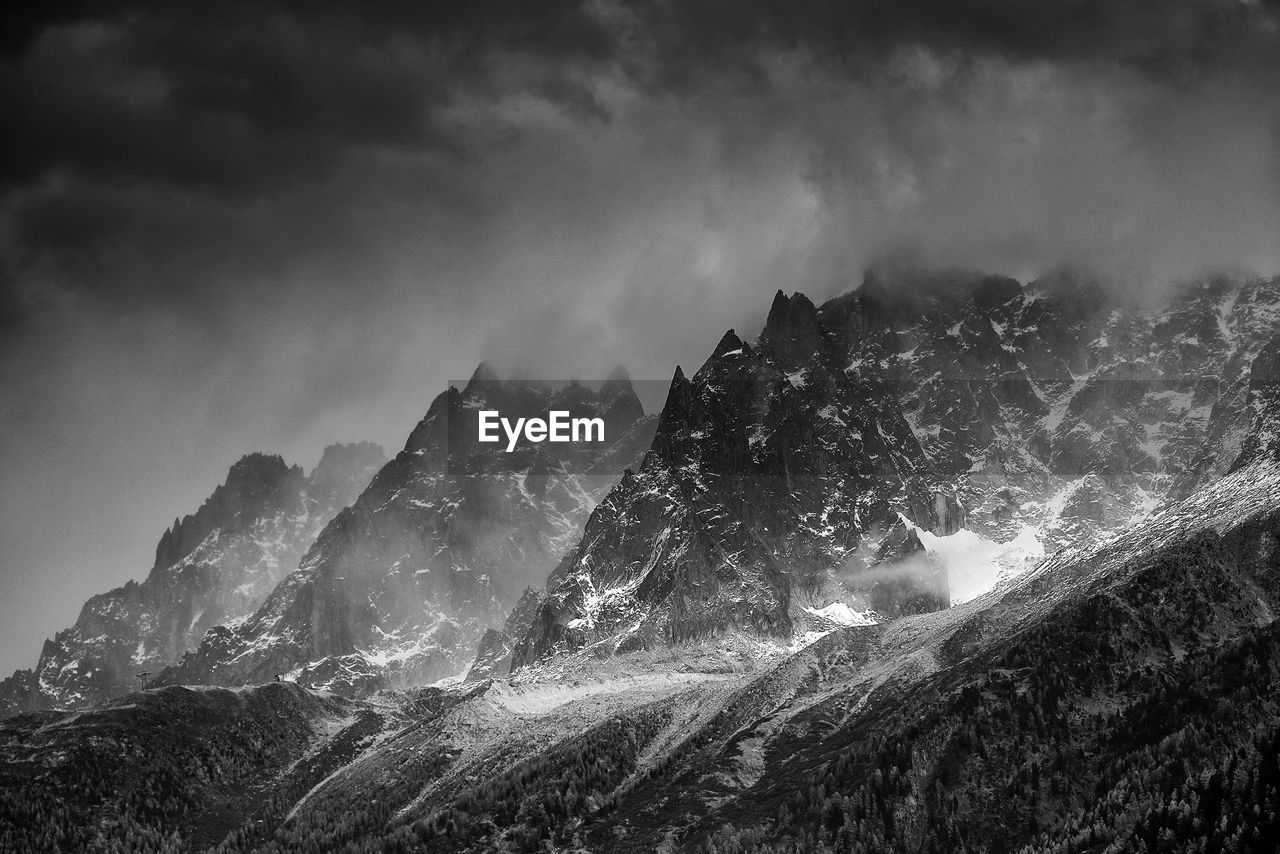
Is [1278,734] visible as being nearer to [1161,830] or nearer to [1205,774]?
→ [1205,774]

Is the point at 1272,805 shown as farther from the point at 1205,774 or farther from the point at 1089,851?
the point at 1089,851

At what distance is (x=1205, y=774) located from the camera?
19788cm

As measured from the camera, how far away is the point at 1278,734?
199750 millimetres

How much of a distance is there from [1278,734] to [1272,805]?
631 inches

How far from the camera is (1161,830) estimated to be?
622 ft

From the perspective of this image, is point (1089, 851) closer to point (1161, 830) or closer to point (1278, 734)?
point (1161, 830)

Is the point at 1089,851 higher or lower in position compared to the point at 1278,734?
lower

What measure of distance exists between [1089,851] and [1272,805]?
25.7 meters

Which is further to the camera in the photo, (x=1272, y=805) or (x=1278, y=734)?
(x=1278, y=734)

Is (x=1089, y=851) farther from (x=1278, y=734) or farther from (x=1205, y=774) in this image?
(x=1278, y=734)

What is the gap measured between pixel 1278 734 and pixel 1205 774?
42.2 feet

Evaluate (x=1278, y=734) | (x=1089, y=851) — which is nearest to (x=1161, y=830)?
(x=1089, y=851)

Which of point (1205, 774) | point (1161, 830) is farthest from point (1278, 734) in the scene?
point (1161, 830)

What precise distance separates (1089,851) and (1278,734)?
3331 centimetres
